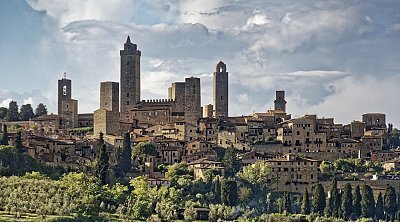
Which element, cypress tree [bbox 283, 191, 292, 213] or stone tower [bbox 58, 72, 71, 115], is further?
stone tower [bbox 58, 72, 71, 115]

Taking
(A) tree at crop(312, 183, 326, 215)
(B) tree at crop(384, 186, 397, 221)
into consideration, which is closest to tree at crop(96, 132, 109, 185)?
(A) tree at crop(312, 183, 326, 215)

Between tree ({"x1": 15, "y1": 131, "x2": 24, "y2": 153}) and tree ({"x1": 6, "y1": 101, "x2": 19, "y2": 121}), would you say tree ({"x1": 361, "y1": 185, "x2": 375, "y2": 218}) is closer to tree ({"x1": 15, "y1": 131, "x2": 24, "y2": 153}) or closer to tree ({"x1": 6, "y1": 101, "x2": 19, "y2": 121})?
tree ({"x1": 15, "y1": 131, "x2": 24, "y2": 153})

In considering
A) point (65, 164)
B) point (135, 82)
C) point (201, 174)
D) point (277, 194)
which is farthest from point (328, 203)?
point (135, 82)

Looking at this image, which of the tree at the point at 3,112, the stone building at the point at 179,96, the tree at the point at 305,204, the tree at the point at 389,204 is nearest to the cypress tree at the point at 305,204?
the tree at the point at 305,204

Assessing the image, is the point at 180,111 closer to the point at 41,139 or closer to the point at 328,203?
the point at 41,139

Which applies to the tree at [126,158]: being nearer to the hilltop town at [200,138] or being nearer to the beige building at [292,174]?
the hilltop town at [200,138]

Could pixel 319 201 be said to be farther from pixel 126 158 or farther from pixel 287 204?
pixel 126 158
